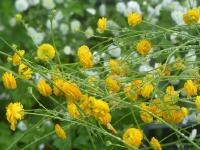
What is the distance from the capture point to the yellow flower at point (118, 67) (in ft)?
4.81

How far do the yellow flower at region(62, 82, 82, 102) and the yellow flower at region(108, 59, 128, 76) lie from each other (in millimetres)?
174

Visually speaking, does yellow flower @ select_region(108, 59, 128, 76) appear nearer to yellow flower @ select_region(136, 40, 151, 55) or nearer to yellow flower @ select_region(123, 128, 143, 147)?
yellow flower @ select_region(136, 40, 151, 55)

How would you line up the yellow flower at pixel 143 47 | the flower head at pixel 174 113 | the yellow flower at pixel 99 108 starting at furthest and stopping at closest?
the yellow flower at pixel 143 47 → the flower head at pixel 174 113 → the yellow flower at pixel 99 108

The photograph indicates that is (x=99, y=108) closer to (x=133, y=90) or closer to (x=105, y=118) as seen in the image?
(x=105, y=118)

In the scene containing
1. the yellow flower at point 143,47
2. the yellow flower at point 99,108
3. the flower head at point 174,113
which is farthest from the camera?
the yellow flower at point 143,47

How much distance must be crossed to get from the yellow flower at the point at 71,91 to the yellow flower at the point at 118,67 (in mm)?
174

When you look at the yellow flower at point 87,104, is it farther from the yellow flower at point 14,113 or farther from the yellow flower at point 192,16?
the yellow flower at point 192,16

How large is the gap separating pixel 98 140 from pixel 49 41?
4.16 ft

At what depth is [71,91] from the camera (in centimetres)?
130

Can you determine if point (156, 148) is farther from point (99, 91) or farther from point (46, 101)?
point (46, 101)

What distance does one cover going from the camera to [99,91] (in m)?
1.37

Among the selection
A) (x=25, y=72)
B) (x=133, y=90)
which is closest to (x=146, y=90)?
(x=133, y=90)

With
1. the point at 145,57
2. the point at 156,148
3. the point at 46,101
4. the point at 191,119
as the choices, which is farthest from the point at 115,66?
the point at 46,101

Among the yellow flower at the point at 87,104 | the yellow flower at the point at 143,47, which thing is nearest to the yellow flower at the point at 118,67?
the yellow flower at the point at 143,47
